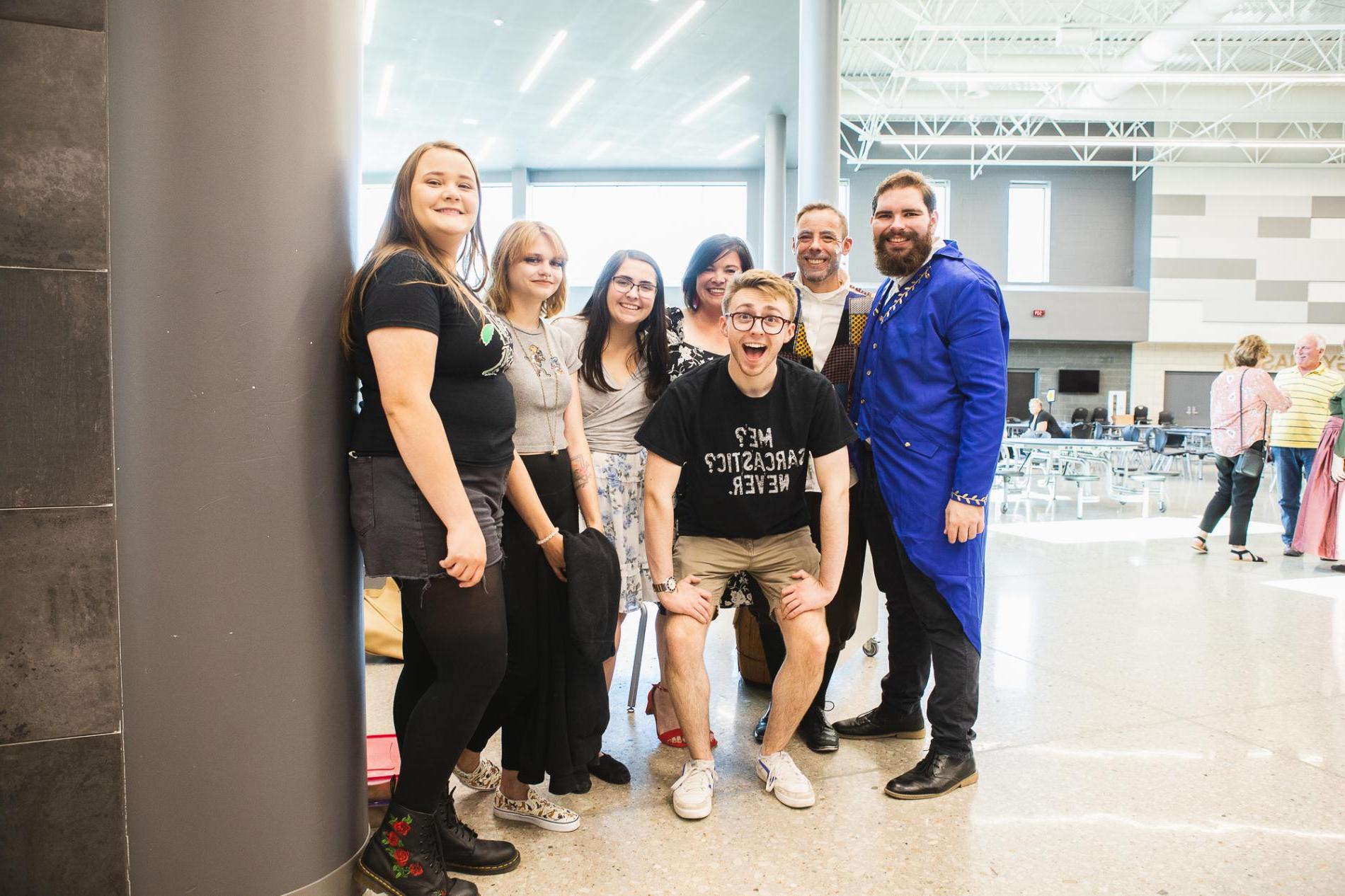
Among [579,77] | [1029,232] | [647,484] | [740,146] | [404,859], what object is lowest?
[404,859]

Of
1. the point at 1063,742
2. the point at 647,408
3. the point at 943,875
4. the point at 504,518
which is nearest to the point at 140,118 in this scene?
the point at 504,518

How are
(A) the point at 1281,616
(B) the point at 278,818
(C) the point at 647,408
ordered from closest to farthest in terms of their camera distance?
(B) the point at 278,818
(C) the point at 647,408
(A) the point at 1281,616

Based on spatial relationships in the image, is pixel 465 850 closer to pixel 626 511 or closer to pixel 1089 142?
pixel 626 511

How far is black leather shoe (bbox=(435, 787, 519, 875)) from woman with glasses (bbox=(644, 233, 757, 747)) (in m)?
0.84

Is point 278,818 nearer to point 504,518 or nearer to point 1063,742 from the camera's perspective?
point 504,518

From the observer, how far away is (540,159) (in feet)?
57.6

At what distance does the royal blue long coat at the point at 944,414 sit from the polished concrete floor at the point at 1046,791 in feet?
1.77

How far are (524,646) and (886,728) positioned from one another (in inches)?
52.9

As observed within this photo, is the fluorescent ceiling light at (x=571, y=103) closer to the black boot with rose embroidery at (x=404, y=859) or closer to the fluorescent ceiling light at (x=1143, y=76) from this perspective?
the fluorescent ceiling light at (x=1143, y=76)

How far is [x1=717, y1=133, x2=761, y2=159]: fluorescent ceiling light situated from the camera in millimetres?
16062

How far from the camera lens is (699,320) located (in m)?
2.91

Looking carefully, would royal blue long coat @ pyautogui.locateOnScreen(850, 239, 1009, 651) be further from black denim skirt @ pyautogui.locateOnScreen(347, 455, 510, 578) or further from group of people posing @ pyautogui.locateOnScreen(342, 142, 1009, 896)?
black denim skirt @ pyautogui.locateOnScreen(347, 455, 510, 578)

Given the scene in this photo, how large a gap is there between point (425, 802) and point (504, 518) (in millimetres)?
680

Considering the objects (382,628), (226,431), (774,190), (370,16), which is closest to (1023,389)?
(774,190)
